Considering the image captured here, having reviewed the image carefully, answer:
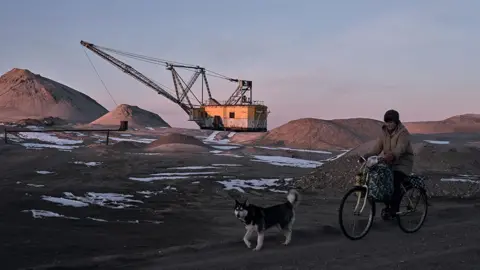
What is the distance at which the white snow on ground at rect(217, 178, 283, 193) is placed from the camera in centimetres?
1683

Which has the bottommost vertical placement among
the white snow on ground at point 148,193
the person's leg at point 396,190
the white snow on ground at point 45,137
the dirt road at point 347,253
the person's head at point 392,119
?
the white snow on ground at point 148,193

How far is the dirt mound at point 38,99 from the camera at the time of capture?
4203 inches

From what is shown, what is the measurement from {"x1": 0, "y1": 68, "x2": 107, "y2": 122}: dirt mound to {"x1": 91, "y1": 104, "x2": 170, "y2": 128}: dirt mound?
16.4 meters

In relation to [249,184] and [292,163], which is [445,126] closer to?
[292,163]

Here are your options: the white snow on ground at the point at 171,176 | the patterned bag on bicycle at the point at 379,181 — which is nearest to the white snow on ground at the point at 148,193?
the white snow on ground at the point at 171,176

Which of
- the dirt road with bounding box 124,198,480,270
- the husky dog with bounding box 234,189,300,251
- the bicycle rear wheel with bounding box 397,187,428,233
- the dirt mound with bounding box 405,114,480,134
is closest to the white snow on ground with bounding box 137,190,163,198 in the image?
the dirt road with bounding box 124,198,480,270

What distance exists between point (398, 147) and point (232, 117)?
43607mm

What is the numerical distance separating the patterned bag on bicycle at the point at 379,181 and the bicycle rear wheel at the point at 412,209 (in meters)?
0.61

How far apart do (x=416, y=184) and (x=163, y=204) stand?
6197 millimetres

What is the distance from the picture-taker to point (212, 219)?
408 inches

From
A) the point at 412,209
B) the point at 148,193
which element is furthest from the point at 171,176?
the point at 412,209

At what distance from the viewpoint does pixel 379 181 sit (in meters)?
7.83

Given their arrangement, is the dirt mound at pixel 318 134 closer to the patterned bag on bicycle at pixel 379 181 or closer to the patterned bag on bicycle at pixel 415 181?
the patterned bag on bicycle at pixel 415 181

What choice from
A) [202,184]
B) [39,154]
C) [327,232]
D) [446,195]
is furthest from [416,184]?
[39,154]
